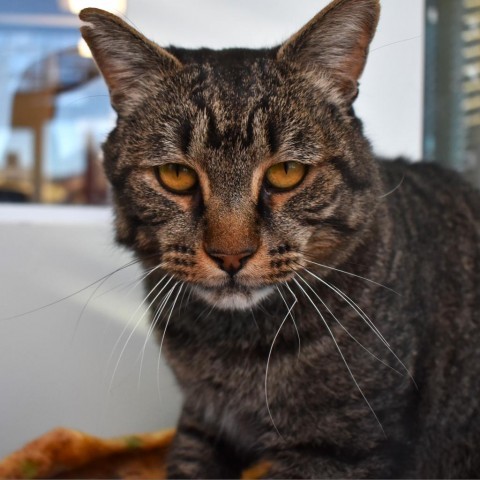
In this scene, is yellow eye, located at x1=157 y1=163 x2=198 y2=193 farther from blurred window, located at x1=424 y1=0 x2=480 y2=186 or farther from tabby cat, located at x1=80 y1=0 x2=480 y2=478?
blurred window, located at x1=424 y1=0 x2=480 y2=186

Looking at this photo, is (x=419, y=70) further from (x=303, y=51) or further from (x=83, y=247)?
(x=83, y=247)

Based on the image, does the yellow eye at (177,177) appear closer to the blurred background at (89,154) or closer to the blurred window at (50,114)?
the blurred background at (89,154)

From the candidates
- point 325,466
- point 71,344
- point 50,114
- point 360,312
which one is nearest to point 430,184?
point 360,312

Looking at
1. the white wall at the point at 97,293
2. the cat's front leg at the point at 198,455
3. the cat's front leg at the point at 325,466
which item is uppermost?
the white wall at the point at 97,293

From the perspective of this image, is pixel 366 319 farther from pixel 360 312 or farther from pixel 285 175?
pixel 285 175

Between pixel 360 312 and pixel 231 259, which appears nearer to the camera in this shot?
pixel 231 259

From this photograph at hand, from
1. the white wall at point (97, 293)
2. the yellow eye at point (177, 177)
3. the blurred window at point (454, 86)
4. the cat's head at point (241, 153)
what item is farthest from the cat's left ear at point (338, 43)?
the blurred window at point (454, 86)

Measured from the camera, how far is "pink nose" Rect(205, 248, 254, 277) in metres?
1.31

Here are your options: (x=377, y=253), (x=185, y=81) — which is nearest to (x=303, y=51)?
(x=185, y=81)

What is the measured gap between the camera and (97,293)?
1963mm

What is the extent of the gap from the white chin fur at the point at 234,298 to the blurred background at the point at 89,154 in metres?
0.37

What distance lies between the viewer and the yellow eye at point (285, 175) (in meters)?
1.39

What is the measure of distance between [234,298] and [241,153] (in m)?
0.27

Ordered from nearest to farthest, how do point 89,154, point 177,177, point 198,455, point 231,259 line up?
point 231,259 < point 177,177 < point 198,455 < point 89,154
